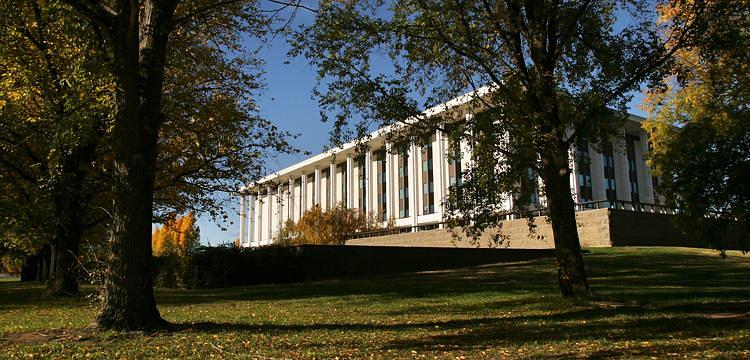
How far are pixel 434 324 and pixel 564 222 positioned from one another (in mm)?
4630

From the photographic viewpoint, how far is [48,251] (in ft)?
104

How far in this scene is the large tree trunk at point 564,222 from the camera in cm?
1296

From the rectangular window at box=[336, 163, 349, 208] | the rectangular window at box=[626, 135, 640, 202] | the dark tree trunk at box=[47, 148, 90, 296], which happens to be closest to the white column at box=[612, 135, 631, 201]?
the rectangular window at box=[626, 135, 640, 202]

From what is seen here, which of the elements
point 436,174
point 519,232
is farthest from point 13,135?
point 436,174

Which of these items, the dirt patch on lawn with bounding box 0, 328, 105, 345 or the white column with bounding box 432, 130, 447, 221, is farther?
the white column with bounding box 432, 130, 447, 221

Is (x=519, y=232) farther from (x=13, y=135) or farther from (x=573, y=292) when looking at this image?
(x=13, y=135)

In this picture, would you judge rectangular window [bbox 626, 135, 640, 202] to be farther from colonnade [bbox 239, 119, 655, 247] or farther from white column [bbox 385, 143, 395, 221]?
white column [bbox 385, 143, 395, 221]

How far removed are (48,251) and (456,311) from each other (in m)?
27.9

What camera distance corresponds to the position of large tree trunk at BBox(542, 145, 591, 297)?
42.5 feet

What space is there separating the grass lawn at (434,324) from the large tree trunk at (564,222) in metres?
0.58

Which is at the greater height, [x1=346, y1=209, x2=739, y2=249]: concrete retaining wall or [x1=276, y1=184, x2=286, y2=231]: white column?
[x1=276, y1=184, x2=286, y2=231]: white column

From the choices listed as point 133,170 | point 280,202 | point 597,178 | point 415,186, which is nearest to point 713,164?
point 133,170

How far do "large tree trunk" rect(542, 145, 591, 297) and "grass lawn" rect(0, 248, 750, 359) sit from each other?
58cm

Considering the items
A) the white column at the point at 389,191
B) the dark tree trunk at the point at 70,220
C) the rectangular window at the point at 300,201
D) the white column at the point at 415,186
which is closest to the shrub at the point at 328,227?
the white column at the point at 415,186
